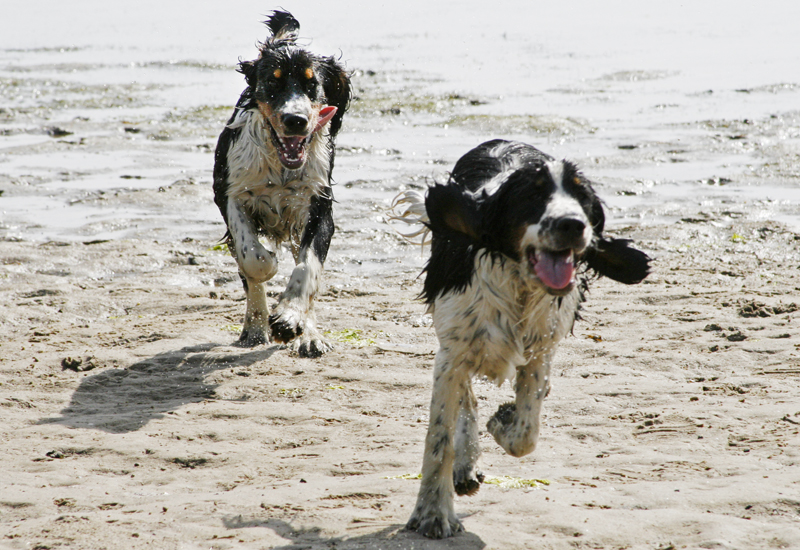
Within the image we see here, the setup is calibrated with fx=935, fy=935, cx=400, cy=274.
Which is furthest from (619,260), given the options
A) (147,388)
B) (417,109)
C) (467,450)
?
(417,109)

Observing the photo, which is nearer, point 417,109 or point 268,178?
point 268,178

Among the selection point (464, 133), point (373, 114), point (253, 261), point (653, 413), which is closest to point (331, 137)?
point (253, 261)

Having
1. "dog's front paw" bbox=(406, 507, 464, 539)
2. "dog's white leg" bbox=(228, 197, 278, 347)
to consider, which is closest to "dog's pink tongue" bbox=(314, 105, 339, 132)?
"dog's white leg" bbox=(228, 197, 278, 347)

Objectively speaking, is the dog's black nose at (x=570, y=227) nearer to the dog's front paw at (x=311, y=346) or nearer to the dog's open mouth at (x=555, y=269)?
the dog's open mouth at (x=555, y=269)

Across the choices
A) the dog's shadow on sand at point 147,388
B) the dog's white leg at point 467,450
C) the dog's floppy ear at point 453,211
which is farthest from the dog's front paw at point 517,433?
the dog's shadow on sand at point 147,388

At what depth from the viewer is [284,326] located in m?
4.79

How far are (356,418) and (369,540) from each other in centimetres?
129

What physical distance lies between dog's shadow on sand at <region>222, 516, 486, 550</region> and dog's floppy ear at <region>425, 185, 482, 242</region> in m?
1.07

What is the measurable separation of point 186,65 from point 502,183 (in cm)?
1419

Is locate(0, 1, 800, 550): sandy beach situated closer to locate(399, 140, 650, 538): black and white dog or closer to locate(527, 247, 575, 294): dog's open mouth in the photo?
locate(399, 140, 650, 538): black and white dog

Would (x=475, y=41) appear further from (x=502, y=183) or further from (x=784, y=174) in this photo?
(x=502, y=183)

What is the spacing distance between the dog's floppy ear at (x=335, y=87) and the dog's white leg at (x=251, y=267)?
2.85 feet

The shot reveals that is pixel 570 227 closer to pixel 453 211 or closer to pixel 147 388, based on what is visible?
pixel 453 211

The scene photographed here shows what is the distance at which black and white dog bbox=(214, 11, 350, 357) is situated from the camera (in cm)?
539
